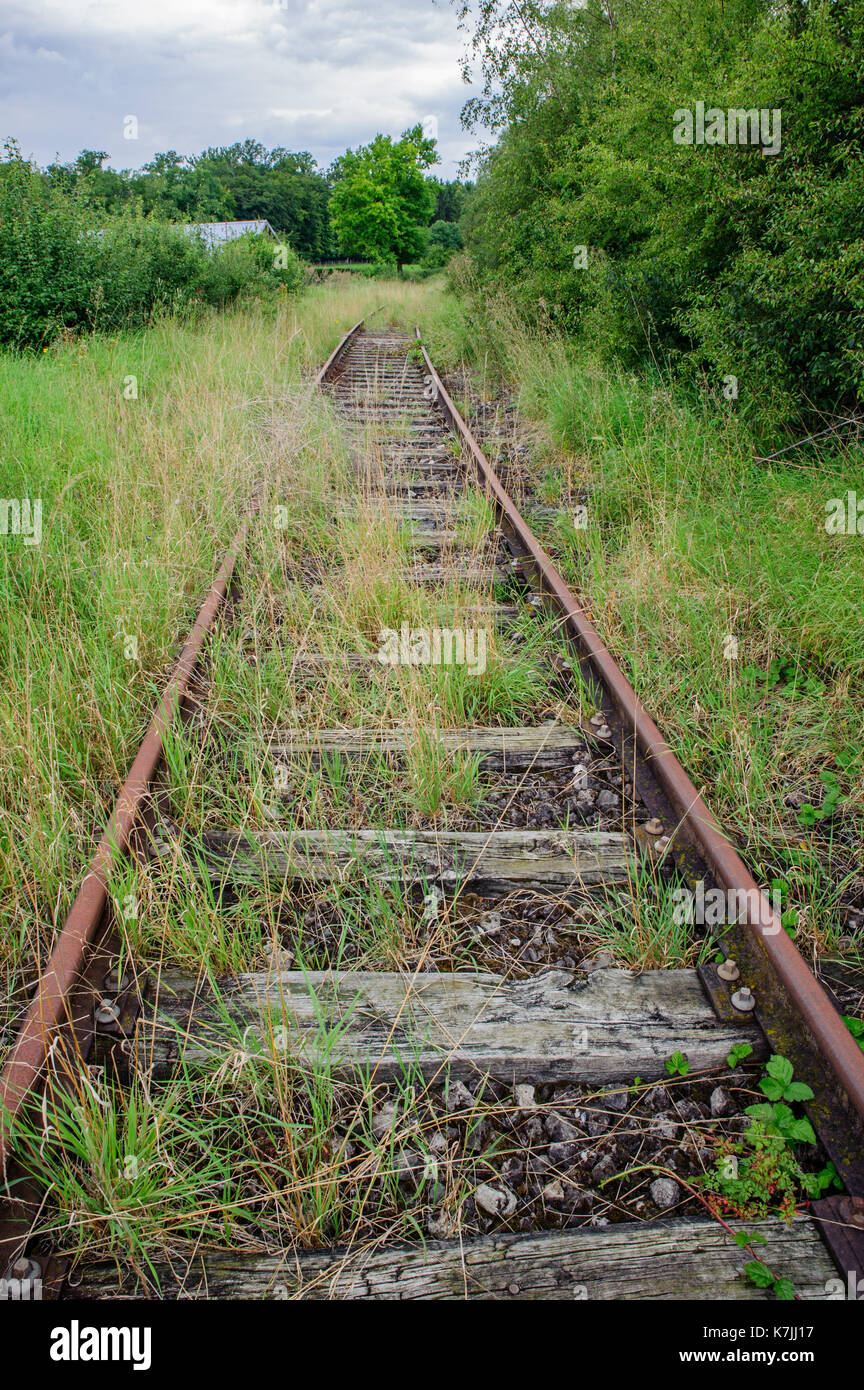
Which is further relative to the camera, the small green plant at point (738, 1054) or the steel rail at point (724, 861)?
the small green plant at point (738, 1054)

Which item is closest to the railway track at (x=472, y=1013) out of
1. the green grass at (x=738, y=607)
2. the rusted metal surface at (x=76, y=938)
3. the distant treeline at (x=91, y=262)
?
the rusted metal surface at (x=76, y=938)

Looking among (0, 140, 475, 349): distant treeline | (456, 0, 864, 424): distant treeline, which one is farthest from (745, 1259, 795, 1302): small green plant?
(0, 140, 475, 349): distant treeline

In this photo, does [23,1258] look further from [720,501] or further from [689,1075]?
[720,501]

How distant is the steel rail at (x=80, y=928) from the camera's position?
1.58 metres

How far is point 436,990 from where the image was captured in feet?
6.40

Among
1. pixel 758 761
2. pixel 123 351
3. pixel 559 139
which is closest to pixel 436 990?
pixel 758 761

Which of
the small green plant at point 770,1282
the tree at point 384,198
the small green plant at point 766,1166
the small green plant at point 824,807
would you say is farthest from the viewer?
the tree at point 384,198

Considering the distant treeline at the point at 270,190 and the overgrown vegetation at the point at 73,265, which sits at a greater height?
the distant treeline at the point at 270,190

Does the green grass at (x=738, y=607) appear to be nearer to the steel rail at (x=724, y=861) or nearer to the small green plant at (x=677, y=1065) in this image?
the steel rail at (x=724, y=861)

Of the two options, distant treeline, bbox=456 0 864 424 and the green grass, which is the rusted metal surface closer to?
the green grass

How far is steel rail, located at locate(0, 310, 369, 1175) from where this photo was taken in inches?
62.0

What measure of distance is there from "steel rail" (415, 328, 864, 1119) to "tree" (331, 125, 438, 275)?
48.1m

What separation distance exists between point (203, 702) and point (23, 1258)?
2.01 m

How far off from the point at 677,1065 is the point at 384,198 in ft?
169
